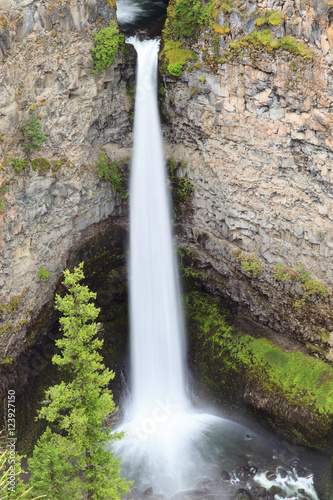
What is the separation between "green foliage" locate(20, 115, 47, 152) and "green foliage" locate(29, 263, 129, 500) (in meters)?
6.41

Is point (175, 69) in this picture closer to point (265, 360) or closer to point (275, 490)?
point (265, 360)

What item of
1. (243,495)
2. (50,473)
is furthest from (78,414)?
(243,495)

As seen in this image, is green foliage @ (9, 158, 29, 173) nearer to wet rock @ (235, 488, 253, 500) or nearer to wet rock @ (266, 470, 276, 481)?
wet rock @ (235, 488, 253, 500)

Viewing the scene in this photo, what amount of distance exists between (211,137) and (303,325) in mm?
8643

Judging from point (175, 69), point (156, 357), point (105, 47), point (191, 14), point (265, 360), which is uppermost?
point (191, 14)

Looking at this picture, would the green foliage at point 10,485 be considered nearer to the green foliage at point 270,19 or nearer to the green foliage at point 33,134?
the green foliage at point 33,134

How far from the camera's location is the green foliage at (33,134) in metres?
19.3

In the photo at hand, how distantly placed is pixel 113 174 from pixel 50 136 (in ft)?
12.2

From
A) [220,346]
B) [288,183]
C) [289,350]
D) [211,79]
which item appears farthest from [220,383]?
[211,79]

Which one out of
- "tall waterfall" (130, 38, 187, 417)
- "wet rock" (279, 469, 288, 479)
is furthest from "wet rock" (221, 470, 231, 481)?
"tall waterfall" (130, 38, 187, 417)

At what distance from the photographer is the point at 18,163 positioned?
63.8 ft

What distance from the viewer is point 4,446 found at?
58.8 feet

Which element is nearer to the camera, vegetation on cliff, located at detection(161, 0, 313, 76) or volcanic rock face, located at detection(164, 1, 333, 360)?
volcanic rock face, located at detection(164, 1, 333, 360)

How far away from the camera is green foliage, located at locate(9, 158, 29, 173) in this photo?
63.4ft
